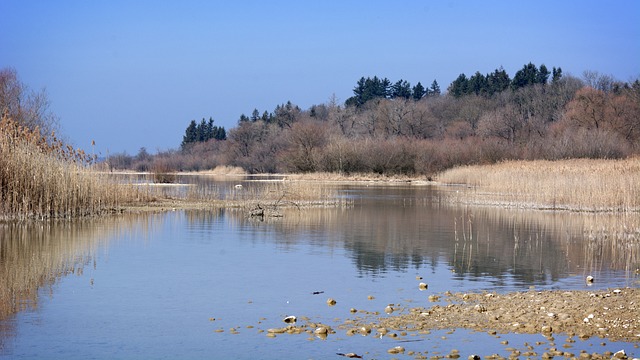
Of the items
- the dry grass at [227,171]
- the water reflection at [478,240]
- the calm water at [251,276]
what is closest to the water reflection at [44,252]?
the calm water at [251,276]

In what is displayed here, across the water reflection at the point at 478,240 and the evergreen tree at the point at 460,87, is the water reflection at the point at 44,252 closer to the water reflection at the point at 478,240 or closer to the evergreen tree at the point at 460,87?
the water reflection at the point at 478,240

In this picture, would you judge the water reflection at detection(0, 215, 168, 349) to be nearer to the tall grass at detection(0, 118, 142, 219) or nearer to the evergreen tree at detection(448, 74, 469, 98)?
the tall grass at detection(0, 118, 142, 219)

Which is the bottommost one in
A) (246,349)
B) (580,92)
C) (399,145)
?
(246,349)

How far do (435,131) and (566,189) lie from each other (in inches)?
2843

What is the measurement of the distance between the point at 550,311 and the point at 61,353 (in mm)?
5973

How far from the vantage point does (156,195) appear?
108 ft

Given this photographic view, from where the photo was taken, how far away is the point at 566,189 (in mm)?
31422

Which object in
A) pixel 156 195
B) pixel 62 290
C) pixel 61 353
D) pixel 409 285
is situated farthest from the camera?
pixel 156 195

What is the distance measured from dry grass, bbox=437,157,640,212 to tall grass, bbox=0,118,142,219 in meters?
16.8

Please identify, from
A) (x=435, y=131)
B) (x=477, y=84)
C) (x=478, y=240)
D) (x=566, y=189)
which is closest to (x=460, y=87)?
(x=477, y=84)

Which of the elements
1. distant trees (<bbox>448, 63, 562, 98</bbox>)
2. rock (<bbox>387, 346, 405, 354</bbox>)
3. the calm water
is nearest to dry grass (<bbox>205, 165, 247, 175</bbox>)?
distant trees (<bbox>448, 63, 562, 98</bbox>)

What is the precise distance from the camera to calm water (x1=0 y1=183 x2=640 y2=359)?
895cm

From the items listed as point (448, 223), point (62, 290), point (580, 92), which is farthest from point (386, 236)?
point (580, 92)

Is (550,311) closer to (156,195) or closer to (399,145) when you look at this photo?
(156,195)
